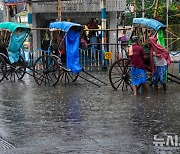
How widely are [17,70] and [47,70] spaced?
1.86 metres

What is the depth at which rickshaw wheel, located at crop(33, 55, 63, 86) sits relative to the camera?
1385 centimetres

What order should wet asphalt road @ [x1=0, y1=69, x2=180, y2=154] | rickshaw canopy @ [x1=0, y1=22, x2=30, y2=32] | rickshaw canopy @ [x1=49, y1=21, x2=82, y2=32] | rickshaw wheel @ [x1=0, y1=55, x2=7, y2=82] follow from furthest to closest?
1. rickshaw wheel @ [x1=0, y1=55, x2=7, y2=82]
2. rickshaw canopy @ [x1=0, y1=22, x2=30, y2=32]
3. rickshaw canopy @ [x1=49, y1=21, x2=82, y2=32]
4. wet asphalt road @ [x1=0, y1=69, x2=180, y2=154]

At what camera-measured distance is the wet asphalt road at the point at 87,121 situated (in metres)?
6.93

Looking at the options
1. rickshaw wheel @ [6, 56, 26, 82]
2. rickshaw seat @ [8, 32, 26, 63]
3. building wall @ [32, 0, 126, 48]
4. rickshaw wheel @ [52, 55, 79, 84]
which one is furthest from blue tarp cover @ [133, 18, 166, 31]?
building wall @ [32, 0, 126, 48]

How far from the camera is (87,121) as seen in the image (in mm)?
8773

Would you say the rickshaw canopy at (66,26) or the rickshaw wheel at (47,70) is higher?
the rickshaw canopy at (66,26)

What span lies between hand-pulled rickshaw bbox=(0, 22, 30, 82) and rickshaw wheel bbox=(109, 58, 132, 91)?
3.48 meters

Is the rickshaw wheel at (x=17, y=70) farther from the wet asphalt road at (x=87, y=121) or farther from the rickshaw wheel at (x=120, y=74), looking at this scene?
the rickshaw wheel at (x=120, y=74)

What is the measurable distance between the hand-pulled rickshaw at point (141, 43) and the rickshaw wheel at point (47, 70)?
69.6 inches

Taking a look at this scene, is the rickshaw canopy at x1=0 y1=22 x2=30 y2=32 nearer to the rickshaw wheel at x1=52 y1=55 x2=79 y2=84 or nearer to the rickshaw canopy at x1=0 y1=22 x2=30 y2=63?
the rickshaw canopy at x1=0 y1=22 x2=30 y2=63

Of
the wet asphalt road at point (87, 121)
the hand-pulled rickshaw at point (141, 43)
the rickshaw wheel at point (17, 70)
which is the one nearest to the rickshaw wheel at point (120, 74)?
the hand-pulled rickshaw at point (141, 43)

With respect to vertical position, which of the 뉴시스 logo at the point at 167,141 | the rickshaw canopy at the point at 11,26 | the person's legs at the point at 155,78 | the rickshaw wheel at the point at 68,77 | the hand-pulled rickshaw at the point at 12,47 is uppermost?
the rickshaw canopy at the point at 11,26

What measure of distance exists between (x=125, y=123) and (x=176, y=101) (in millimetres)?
2847

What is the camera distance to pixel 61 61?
45.7 ft
